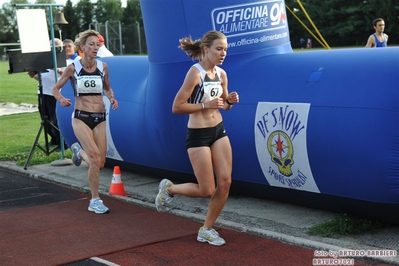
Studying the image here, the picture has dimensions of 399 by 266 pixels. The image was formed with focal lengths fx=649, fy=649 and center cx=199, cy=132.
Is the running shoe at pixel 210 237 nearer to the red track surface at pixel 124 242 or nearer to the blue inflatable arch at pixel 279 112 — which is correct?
the red track surface at pixel 124 242

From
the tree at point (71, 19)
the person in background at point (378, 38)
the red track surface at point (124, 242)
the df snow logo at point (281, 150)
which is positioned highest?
the tree at point (71, 19)

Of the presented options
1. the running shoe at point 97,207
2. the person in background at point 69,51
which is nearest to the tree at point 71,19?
the person in background at point 69,51

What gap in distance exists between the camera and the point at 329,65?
6500mm

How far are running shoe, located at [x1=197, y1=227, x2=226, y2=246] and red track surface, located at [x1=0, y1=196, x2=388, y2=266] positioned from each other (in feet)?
0.17

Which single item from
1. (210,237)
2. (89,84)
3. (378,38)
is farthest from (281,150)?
(378,38)

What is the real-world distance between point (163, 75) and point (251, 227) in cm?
233

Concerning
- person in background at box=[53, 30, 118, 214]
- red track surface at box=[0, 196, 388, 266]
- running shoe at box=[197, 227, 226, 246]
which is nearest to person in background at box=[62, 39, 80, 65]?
person in background at box=[53, 30, 118, 214]

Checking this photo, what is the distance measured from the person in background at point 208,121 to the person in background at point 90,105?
5.79 ft

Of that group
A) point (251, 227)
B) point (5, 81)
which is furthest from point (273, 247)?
point (5, 81)

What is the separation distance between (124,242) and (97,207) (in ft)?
4.31

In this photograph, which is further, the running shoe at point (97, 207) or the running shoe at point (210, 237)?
the running shoe at point (97, 207)

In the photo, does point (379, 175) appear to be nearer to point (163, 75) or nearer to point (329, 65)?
point (329, 65)

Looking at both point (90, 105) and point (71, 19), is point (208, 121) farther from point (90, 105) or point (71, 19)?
point (71, 19)

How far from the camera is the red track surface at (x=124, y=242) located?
219 inches
